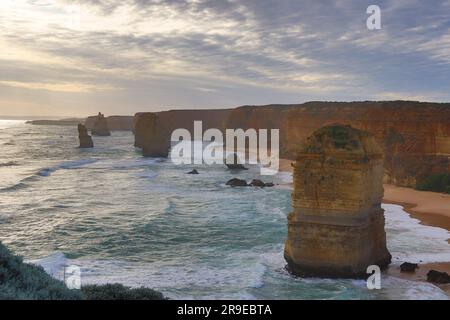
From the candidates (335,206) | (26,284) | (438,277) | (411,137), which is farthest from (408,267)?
(411,137)

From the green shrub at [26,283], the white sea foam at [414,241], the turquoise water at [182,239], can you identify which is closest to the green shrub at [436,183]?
the turquoise water at [182,239]

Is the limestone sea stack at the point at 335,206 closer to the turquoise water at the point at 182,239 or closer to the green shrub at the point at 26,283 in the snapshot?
the turquoise water at the point at 182,239

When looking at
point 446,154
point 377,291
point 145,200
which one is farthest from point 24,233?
point 446,154

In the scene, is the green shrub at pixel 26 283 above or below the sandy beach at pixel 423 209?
above

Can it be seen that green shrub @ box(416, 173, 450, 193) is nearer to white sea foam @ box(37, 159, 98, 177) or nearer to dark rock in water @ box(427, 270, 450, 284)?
dark rock in water @ box(427, 270, 450, 284)

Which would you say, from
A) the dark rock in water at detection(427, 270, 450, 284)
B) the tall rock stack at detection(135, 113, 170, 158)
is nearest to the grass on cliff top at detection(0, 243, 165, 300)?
the dark rock in water at detection(427, 270, 450, 284)

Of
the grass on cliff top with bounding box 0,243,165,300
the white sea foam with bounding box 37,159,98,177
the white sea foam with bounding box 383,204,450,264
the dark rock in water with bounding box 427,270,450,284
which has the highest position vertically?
the grass on cliff top with bounding box 0,243,165,300
